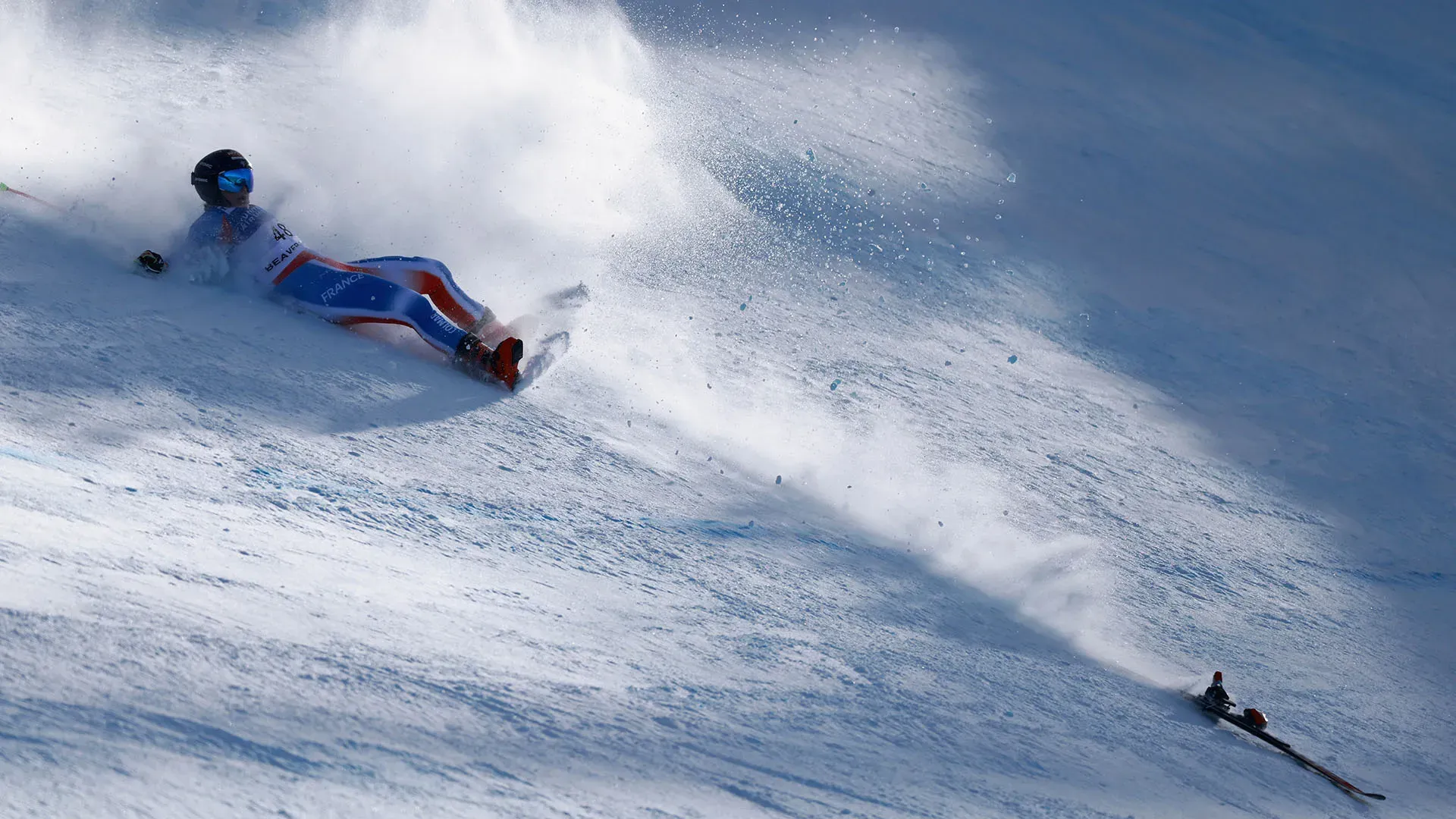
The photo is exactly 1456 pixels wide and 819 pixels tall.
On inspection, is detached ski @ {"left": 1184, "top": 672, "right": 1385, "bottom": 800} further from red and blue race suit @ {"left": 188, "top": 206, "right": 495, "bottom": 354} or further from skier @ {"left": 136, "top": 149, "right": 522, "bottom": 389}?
red and blue race suit @ {"left": 188, "top": 206, "right": 495, "bottom": 354}

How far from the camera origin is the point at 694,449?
14.1 ft

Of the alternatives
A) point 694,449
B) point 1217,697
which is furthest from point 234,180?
point 1217,697

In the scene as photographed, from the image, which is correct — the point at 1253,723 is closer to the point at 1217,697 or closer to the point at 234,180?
the point at 1217,697

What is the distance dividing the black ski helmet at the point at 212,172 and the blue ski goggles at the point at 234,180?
0.04 ft

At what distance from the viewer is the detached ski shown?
3.30m

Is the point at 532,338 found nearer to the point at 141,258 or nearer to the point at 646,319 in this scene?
the point at 646,319

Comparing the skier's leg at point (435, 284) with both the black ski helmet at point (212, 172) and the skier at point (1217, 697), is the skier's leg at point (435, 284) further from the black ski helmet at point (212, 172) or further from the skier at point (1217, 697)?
the skier at point (1217, 697)

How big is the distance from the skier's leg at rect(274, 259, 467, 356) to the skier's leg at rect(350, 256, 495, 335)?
19 cm

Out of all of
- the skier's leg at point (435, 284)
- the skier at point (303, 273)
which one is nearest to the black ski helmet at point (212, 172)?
the skier at point (303, 273)

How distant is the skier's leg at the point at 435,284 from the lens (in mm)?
4574

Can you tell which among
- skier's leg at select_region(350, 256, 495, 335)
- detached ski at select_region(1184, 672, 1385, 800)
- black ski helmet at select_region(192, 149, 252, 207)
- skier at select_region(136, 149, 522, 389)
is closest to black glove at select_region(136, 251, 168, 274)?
skier at select_region(136, 149, 522, 389)

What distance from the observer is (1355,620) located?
4531mm

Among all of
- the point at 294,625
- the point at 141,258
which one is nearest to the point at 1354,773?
the point at 294,625

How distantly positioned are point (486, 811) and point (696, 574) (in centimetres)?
141
